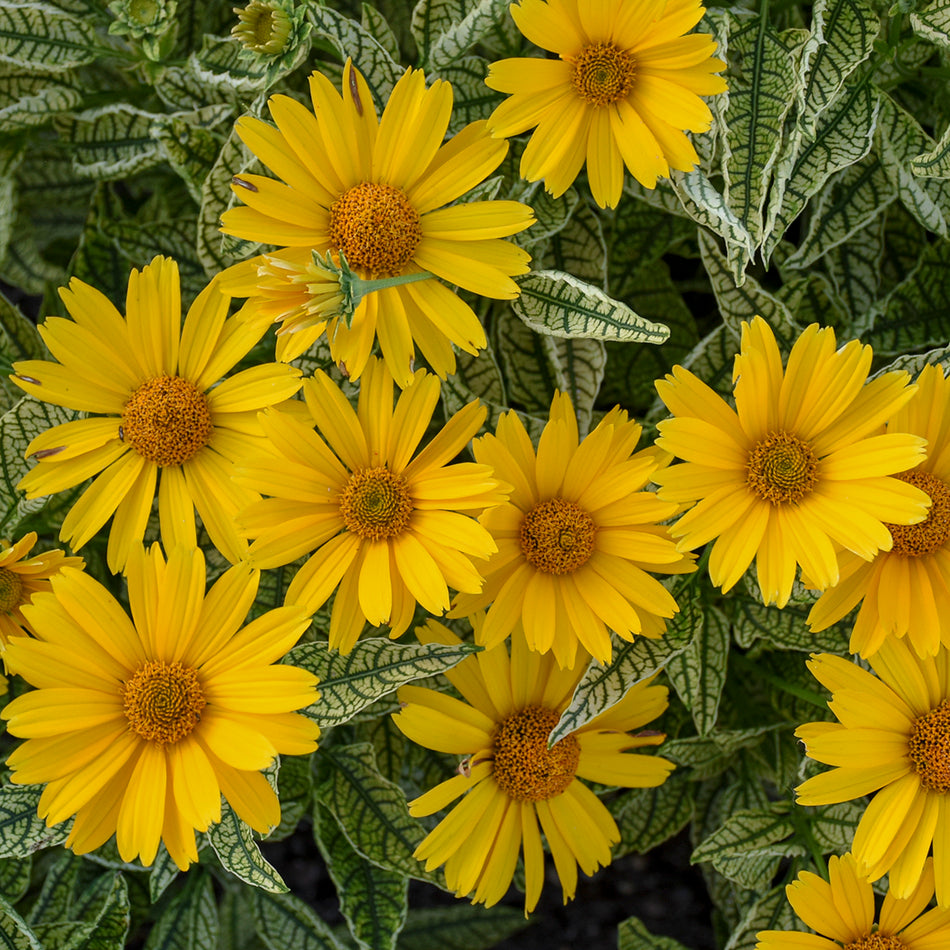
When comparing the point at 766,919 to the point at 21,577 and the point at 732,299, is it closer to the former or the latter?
the point at 732,299

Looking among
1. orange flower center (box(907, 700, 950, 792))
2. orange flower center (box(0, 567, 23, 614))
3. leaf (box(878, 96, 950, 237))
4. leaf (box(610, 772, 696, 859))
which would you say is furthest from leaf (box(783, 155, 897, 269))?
orange flower center (box(0, 567, 23, 614))

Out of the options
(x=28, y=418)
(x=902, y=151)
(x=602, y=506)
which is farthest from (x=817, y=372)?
(x=28, y=418)

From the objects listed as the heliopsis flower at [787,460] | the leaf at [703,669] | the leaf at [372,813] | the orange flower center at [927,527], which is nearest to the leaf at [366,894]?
the leaf at [372,813]

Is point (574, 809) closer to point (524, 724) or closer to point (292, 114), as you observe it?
point (524, 724)

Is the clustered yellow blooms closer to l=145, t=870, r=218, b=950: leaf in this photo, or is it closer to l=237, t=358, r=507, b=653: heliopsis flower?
l=237, t=358, r=507, b=653: heliopsis flower

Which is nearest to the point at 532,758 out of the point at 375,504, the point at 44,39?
the point at 375,504
